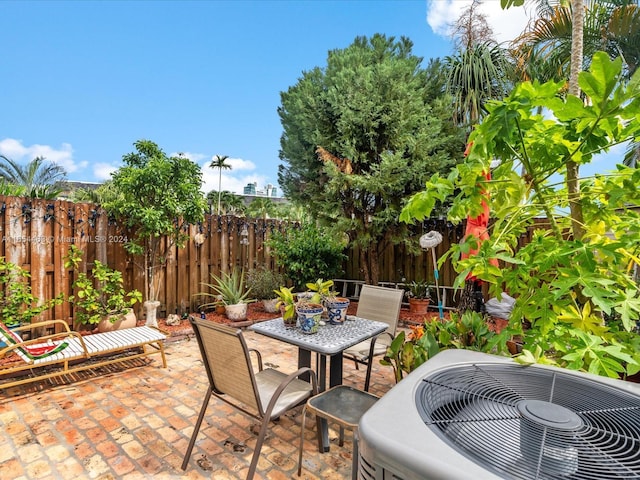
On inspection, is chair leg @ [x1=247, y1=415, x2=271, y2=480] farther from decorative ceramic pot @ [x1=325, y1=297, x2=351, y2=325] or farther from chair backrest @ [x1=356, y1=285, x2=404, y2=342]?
chair backrest @ [x1=356, y1=285, x2=404, y2=342]

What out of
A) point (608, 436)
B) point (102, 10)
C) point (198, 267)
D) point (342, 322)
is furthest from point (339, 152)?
point (608, 436)

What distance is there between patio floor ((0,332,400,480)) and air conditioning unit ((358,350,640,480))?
64.2 inches

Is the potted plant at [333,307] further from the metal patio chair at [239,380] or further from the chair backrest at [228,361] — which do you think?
the chair backrest at [228,361]

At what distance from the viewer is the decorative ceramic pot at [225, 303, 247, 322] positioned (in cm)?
564

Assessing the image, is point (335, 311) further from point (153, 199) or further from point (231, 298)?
point (153, 199)

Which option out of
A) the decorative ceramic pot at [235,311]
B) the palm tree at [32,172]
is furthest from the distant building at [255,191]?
the decorative ceramic pot at [235,311]

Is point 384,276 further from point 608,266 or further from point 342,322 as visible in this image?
point 608,266

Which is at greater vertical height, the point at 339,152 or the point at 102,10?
the point at 102,10

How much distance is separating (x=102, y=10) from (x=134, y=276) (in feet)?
15.1

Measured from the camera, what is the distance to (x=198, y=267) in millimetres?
6070

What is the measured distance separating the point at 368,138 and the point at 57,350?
5284mm

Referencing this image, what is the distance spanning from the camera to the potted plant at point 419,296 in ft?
20.0

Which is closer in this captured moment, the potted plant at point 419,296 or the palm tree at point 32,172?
the potted plant at point 419,296

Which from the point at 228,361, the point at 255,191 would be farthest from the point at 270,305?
the point at 255,191
